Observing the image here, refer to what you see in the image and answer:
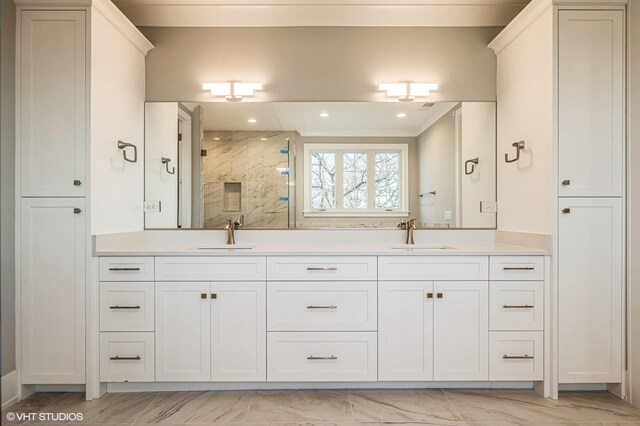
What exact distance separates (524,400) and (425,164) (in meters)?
1.60

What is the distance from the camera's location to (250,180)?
3.05 meters

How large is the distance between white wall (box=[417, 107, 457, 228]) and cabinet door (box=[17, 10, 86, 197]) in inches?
85.6

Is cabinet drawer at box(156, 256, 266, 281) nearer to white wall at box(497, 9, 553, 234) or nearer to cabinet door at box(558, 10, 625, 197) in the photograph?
white wall at box(497, 9, 553, 234)

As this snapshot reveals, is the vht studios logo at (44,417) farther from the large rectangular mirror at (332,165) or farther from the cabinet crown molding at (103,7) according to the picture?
the cabinet crown molding at (103,7)

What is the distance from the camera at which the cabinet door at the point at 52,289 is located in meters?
2.39

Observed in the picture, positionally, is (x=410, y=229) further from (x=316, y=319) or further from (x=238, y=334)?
(x=238, y=334)

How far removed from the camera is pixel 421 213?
304 centimetres

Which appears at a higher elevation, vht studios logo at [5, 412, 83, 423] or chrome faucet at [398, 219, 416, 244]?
chrome faucet at [398, 219, 416, 244]

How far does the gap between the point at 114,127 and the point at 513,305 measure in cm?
265

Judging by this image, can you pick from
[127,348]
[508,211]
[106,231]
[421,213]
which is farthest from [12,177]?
[508,211]

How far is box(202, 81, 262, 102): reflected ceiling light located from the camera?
3004mm

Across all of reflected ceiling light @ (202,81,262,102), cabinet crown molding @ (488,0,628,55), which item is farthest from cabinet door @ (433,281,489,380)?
reflected ceiling light @ (202,81,262,102)

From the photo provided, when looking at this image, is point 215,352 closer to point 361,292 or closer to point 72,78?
point 361,292

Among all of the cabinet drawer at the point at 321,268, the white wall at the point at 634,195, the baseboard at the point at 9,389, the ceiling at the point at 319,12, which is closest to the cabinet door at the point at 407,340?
the cabinet drawer at the point at 321,268
